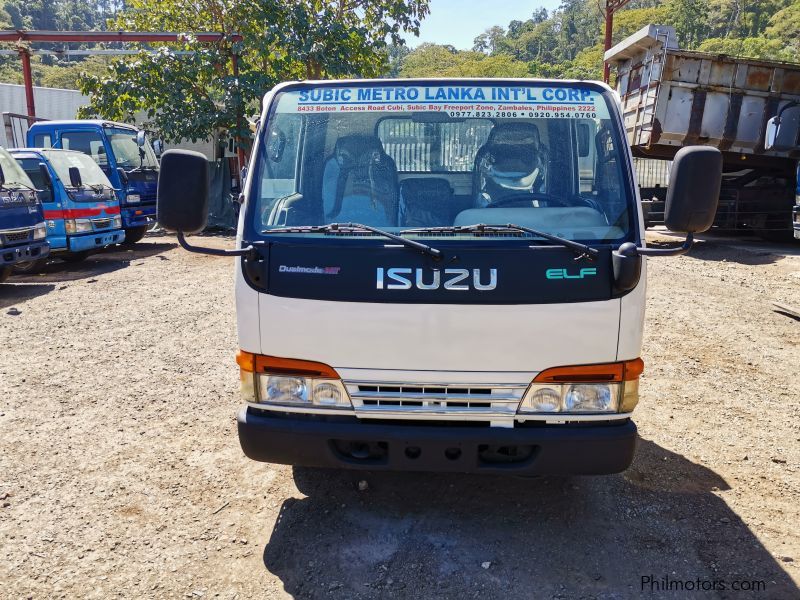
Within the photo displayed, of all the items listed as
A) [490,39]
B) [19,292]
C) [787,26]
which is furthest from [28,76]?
[490,39]

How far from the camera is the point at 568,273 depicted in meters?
2.90

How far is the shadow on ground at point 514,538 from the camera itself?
2.95 m

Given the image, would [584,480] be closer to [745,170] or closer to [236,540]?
[236,540]

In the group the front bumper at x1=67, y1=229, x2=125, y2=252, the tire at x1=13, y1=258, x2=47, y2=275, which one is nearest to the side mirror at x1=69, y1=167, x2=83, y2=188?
the front bumper at x1=67, y1=229, x2=125, y2=252

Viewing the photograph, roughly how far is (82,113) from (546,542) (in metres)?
18.5

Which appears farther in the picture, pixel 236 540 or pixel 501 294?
pixel 236 540

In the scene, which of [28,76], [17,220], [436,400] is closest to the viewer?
[436,400]

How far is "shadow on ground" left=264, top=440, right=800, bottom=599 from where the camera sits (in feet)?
9.67

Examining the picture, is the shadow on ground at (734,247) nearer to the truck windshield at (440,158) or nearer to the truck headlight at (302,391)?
the truck windshield at (440,158)

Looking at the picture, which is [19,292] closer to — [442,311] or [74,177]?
[74,177]

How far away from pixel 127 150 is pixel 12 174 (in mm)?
5261

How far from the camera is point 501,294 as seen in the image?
2.89 m

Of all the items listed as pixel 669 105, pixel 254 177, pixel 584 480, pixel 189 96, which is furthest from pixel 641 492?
pixel 189 96

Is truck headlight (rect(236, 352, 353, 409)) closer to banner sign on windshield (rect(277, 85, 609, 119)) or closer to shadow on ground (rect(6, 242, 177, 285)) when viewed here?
banner sign on windshield (rect(277, 85, 609, 119))
